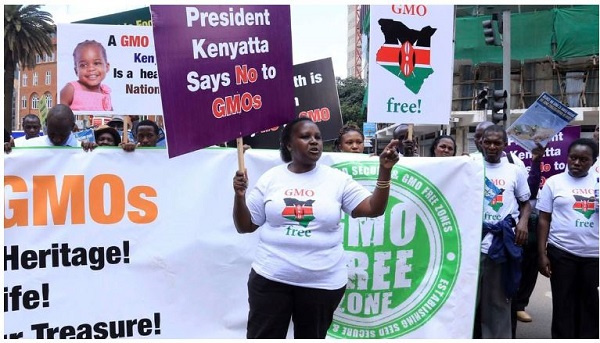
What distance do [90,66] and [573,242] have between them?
444cm

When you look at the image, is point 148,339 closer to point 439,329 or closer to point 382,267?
point 382,267

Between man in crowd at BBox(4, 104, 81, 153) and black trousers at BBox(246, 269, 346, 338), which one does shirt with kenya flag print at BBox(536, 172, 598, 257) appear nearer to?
black trousers at BBox(246, 269, 346, 338)

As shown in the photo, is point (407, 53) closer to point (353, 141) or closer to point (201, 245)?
point (353, 141)

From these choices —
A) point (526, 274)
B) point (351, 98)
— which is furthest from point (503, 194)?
point (351, 98)

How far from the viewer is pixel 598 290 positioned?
4.18 metres

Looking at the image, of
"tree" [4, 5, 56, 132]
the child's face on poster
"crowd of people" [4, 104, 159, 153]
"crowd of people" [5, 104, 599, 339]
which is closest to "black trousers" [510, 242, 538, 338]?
"crowd of people" [5, 104, 599, 339]

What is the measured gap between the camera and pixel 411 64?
13.9 ft

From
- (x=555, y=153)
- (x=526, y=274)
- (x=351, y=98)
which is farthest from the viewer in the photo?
(x=351, y=98)

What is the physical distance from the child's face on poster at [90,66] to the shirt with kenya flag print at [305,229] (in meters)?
3.39

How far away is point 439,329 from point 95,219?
8.03ft

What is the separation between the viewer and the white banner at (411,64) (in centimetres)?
423

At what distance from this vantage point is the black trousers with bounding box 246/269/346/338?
118 inches

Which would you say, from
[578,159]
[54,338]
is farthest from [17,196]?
[578,159]

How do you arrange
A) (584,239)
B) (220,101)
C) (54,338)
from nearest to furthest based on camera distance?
(220,101) < (54,338) < (584,239)
